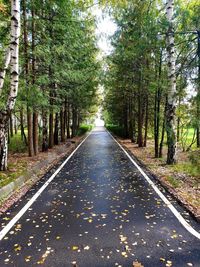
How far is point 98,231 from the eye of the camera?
545 centimetres

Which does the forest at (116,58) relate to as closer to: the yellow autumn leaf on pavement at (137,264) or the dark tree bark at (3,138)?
the dark tree bark at (3,138)

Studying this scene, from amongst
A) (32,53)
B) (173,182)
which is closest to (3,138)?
(32,53)

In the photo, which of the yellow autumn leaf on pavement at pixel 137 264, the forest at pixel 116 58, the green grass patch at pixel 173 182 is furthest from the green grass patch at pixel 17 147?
the yellow autumn leaf on pavement at pixel 137 264

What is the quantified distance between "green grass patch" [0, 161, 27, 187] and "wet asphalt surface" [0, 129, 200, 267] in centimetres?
93

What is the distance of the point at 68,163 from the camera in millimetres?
14406

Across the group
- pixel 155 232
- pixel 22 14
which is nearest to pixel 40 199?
pixel 155 232

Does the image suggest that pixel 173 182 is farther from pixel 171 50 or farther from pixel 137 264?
pixel 171 50

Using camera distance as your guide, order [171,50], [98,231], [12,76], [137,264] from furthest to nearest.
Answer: [171,50] → [12,76] → [98,231] → [137,264]

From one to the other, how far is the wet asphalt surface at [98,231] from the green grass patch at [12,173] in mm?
932

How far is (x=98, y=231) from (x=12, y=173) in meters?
5.83

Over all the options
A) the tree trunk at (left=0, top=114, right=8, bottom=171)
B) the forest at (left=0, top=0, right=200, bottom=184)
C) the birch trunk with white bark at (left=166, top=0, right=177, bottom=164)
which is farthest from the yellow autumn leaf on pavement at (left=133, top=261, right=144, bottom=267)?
the birch trunk with white bark at (left=166, top=0, right=177, bottom=164)

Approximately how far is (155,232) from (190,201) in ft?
7.54

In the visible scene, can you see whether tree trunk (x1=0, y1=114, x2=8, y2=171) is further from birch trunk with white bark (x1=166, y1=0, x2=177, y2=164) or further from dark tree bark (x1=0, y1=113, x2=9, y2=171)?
birch trunk with white bark (x1=166, y1=0, x2=177, y2=164)

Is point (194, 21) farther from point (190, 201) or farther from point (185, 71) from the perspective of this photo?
point (190, 201)
